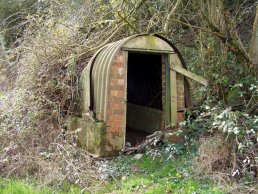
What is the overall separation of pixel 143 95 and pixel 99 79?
2597 millimetres

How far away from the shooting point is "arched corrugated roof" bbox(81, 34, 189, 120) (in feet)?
20.0

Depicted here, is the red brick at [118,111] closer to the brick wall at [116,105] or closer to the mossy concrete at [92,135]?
the brick wall at [116,105]

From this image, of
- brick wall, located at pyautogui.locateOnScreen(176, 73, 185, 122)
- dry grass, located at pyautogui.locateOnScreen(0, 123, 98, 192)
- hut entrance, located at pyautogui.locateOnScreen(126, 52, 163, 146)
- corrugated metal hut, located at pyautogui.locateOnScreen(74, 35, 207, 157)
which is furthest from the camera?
hut entrance, located at pyautogui.locateOnScreen(126, 52, 163, 146)

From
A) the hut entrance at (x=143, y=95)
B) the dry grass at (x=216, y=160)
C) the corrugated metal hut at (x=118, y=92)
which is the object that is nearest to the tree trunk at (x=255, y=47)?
the corrugated metal hut at (x=118, y=92)

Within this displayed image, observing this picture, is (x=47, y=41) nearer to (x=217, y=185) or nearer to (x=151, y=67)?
(x=151, y=67)

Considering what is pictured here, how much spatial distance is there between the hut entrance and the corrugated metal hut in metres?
0.03

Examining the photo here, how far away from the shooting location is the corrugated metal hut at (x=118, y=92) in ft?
19.9

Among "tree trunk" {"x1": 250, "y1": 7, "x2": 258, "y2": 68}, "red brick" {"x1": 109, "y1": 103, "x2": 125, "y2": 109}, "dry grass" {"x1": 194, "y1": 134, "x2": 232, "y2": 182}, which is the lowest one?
"dry grass" {"x1": 194, "y1": 134, "x2": 232, "y2": 182}

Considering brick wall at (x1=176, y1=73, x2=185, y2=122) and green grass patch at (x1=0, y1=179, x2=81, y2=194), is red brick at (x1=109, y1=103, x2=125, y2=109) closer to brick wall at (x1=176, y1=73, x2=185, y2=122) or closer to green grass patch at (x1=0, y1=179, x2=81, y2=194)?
brick wall at (x1=176, y1=73, x2=185, y2=122)

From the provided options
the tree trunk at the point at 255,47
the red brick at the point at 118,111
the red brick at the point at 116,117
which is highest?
the tree trunk at the point at 255,47

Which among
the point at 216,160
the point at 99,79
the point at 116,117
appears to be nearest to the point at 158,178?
the point at 216,160

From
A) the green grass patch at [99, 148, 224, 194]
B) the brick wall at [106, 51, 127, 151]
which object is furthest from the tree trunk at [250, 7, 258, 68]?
the brick wall at [106, 51, 127, 151]

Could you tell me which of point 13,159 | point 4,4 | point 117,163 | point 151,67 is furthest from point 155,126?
point 4,4

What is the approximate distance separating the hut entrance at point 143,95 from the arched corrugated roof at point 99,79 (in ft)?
4.28
